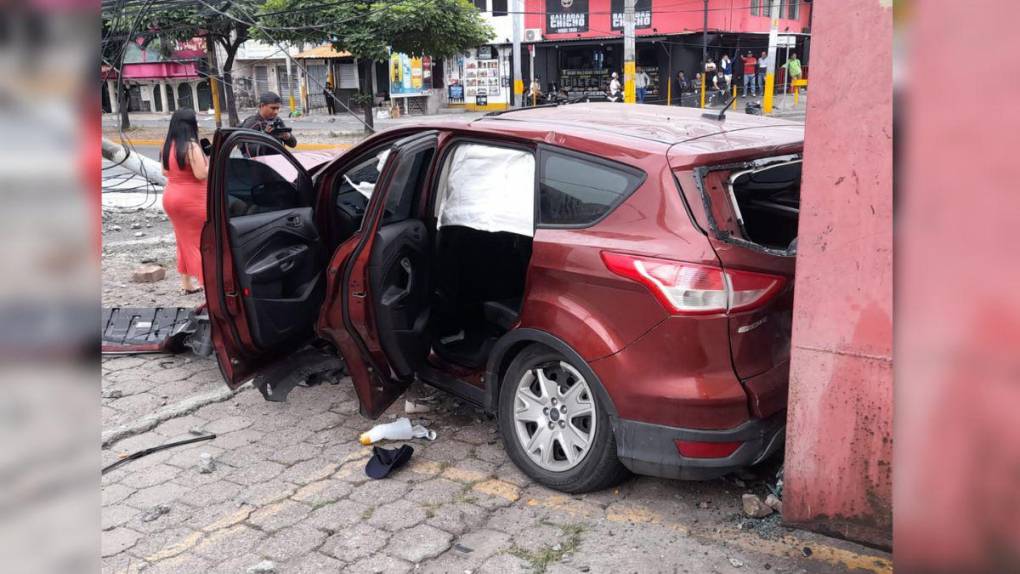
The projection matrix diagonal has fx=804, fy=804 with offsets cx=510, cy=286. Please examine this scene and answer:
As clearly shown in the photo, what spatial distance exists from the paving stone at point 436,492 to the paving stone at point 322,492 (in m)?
0.32

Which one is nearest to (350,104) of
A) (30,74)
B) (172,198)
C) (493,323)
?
(172,198)

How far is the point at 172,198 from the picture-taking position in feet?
20.7

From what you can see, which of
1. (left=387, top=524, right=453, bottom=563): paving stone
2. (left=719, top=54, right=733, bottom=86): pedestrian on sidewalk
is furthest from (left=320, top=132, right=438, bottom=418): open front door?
(left=719, top=54, right=733, bottom=86): pedestrian on sidewalk

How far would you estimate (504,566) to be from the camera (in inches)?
123

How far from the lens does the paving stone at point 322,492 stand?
3663 mm

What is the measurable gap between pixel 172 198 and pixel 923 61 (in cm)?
636

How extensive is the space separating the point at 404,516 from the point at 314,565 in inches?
18.6

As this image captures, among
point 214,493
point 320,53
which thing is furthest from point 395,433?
point 320,53

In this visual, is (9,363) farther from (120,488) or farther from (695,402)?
(120,488)

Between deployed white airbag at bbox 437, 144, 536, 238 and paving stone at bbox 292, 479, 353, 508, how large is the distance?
1.45 meters

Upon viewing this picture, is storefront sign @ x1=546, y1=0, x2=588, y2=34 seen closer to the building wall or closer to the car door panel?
the building wall

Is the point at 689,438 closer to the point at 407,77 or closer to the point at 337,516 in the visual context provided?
the point at 337,516

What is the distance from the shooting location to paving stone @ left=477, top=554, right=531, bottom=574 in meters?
3.10

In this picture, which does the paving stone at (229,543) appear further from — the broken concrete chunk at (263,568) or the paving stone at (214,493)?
the paving stone at (214,493)
